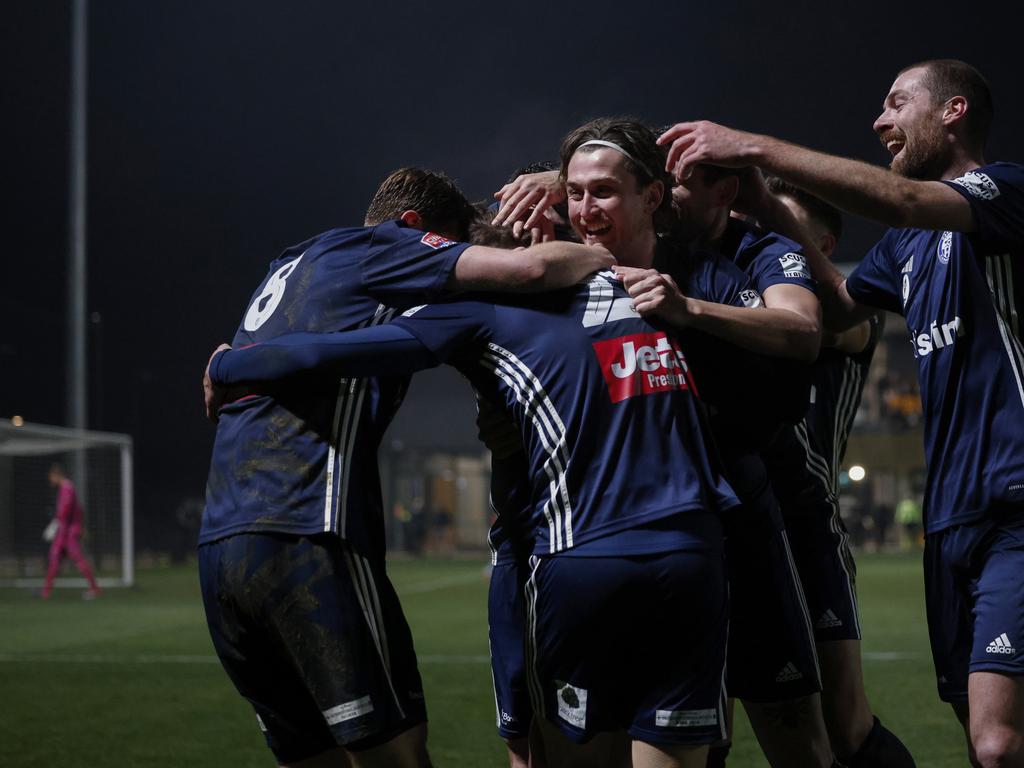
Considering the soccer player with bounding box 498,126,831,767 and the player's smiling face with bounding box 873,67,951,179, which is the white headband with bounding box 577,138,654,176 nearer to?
the soccer player with bounding box 498,126,831,767

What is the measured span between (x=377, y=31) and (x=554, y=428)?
56.1 metres

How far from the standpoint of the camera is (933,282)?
329 centimetres

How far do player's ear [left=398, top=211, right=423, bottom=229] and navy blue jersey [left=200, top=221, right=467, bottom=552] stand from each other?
6.4 inches

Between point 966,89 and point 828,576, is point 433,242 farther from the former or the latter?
point 828,576

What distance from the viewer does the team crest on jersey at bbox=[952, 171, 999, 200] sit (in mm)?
2992

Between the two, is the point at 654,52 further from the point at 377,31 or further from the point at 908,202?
the point at 908,202

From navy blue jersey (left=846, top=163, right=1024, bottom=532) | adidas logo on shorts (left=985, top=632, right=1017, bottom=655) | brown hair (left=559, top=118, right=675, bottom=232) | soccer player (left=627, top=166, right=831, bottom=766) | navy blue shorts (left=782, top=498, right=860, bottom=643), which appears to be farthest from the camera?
navy blue shorts (left=782, top=498, right=860, bottom=643)

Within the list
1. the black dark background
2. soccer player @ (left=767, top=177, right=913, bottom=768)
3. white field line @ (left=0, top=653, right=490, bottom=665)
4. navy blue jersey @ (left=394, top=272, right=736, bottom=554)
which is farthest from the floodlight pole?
navy blue jersey @ (left=394, top=272, right=736, bottom=554)

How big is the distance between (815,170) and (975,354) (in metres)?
0.78

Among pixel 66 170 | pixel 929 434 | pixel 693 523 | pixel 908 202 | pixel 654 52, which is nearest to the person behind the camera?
pixel 693 523

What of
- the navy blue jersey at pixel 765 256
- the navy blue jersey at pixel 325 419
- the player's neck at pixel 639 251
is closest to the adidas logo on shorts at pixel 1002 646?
the navy blue jersey at pixel 765 256

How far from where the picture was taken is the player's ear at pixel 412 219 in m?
3.07

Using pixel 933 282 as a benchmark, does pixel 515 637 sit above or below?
below

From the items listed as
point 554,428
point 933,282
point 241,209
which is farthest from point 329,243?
point 241,209
